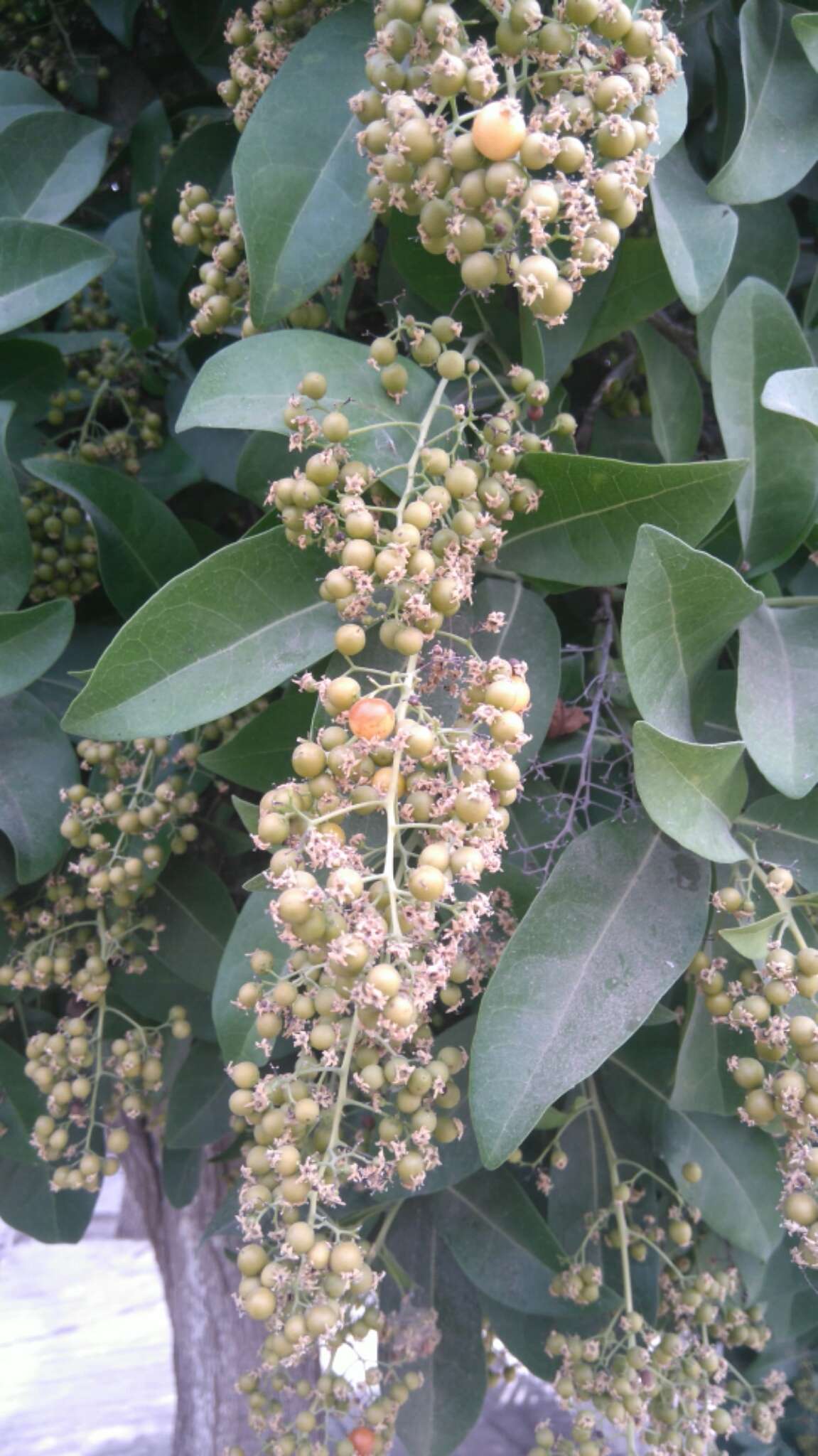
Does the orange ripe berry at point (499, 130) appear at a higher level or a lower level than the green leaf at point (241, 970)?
higher

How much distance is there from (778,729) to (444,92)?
60 centimetres

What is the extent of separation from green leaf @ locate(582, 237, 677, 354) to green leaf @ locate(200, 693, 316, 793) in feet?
1.70

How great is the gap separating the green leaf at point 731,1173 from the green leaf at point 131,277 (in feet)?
4.62

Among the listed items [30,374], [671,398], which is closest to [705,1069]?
[671,398]

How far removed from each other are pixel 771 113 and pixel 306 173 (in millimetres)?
481

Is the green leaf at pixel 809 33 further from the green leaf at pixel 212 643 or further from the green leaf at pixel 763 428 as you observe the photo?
the green leaf at pixel 212 643

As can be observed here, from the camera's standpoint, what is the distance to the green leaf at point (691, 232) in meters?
0.96

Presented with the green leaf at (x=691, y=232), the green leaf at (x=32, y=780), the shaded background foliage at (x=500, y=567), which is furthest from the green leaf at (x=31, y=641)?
the green leaf at (x=691, y=232)

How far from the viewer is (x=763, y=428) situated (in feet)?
3.65

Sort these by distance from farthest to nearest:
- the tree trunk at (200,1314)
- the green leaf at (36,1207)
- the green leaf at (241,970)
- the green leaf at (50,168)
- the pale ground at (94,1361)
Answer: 1. the pale ground at (94,1361)
2. the tree trunk at (200,1314)
3. the green leaf at (36,1207)
4. the green leaf at (50,168)
5. the green leaf at (241,970)

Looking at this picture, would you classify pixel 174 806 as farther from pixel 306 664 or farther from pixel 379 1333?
pixel 379 1333

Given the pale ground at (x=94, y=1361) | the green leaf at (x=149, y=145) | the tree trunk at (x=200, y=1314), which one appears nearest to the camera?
the green leaf at (x=149, y=145)

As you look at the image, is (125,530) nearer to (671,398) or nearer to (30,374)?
(30,374)

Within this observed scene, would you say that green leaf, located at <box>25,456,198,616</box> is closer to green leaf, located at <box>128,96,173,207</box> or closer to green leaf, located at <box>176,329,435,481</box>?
green leaf, located at <box>176,329,435,481</box>
